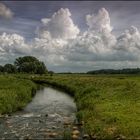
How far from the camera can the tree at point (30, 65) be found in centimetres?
17882

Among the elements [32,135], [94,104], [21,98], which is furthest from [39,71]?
[32,135]

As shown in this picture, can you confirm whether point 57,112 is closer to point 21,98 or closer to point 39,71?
point 21,98

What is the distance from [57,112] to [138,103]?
36.6ft

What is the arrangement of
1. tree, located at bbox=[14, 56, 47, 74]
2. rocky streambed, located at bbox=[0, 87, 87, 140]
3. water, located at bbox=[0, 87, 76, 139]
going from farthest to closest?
1. tree, located at bbox=[14, 56, 47, 74]
2. water, located at bbox=[0, 87, 76, 139]
3. rocky streambed, located at bbox=[0, 87, 87, 140]

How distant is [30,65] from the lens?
181 metres

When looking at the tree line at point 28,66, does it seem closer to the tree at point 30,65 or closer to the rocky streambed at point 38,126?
the tree at point 30,65

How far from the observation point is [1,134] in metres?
27.2

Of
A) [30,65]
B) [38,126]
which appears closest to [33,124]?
[38,126]

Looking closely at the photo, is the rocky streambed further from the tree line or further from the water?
the tree line

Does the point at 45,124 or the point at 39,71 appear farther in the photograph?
the point at 39,71

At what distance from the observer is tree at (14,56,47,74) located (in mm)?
178825

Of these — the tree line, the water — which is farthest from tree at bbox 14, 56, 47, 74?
the water

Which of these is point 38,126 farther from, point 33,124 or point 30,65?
point 30,65

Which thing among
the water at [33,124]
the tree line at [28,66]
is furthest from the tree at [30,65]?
the water at [33,124]
